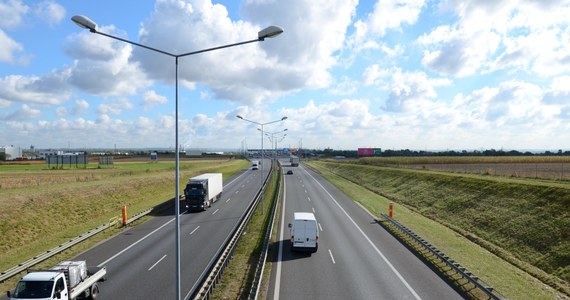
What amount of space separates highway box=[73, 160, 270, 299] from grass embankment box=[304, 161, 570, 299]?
49.1 feet

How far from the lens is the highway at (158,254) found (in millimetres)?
17391

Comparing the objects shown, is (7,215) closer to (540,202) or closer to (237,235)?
(237,235)

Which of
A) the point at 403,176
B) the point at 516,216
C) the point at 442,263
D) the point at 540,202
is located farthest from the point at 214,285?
the point at 403,176

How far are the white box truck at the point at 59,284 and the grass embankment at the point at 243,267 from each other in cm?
532

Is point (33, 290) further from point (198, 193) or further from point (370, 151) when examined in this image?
point (370, 151)

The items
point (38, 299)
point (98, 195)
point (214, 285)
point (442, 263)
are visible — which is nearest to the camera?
point (38, 299)

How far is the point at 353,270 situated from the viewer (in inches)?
788

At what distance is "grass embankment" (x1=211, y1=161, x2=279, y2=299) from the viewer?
1681cm

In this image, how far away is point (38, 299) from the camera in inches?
546

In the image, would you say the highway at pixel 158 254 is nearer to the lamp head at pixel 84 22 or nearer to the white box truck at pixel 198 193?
the white box truck at pixel 198 193

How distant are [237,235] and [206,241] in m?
2.35

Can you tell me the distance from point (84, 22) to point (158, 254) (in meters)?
15.7

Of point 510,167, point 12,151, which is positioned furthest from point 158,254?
point 12,151

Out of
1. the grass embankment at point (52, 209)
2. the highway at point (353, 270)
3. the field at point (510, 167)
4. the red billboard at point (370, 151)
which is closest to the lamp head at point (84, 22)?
the highway at point (353, 270)
